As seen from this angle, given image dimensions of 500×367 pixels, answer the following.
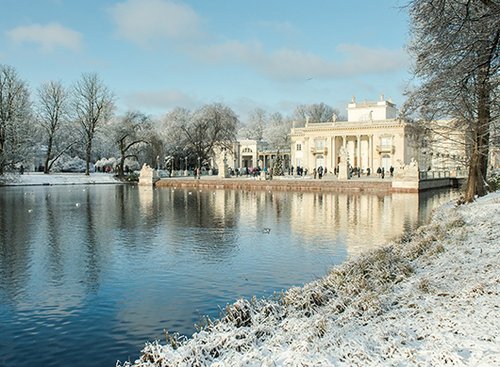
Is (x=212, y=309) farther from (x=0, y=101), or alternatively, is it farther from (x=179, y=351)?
(x=0, y=101)

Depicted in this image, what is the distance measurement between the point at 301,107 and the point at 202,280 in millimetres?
93197

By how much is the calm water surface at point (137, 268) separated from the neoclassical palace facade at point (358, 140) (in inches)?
1769

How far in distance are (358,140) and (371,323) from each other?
65.4 metres

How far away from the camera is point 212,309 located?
8.40m

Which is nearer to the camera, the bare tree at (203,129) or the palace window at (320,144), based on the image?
the bare tree at (203,129)

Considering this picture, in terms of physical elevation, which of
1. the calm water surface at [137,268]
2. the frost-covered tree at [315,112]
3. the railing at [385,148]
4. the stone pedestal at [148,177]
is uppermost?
the frost-covered tree at [315,112]

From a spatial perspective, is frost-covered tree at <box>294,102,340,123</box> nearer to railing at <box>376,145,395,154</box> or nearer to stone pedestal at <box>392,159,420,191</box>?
railing at <box>376,145,395,154</box>

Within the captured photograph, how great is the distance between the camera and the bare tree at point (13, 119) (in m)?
47.5

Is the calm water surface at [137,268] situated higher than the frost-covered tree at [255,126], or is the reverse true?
the frost-covered tree at [255,126]

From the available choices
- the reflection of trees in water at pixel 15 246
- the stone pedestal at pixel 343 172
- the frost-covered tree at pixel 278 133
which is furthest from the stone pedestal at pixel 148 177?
the frost-covered tree at pixel 278 133

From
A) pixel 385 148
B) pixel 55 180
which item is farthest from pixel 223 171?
pixel 385 148

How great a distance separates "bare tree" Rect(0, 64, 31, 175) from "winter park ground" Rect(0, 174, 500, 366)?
45.4 meters

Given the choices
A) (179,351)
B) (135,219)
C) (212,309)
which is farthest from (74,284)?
(135,219)

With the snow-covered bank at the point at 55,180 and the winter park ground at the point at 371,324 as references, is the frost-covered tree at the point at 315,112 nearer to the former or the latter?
the snow-covered bank at the point at 55,180
